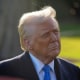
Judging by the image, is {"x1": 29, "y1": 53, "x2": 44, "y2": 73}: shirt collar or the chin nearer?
the chin

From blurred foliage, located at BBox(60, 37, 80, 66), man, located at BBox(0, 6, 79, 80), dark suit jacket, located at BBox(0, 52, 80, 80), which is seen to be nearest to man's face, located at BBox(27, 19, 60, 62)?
man, located at BBox(0, 6, 79, 80)

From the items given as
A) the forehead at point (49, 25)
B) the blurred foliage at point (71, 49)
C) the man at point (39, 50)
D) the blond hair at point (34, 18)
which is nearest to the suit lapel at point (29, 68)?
the man at point (39, 50)

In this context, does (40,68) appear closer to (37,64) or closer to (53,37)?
(37,64)

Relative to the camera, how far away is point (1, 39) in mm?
12289

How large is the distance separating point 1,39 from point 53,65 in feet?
22.4

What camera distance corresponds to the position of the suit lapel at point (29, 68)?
541 centimetres

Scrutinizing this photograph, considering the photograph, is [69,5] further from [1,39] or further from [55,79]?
[55,79]

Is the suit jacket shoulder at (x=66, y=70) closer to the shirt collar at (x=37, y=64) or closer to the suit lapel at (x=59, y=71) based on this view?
the suit lapel at (x=59, y=71)

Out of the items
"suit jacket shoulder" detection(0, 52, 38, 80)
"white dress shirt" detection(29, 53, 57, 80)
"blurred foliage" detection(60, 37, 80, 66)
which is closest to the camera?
"suit jacket shoulder" detection(0, 52, 38, 80)

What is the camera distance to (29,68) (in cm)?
548

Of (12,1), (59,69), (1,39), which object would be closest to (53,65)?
(59,69)

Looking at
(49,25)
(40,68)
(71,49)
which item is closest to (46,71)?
(40,68)

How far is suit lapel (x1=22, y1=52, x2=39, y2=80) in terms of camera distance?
5.41m

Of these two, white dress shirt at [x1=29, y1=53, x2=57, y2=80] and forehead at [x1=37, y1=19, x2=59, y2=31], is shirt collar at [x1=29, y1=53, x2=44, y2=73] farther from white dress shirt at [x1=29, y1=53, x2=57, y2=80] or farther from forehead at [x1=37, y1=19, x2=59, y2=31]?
forehead at [x1=37, y1=19, x2=59, y2=31]
